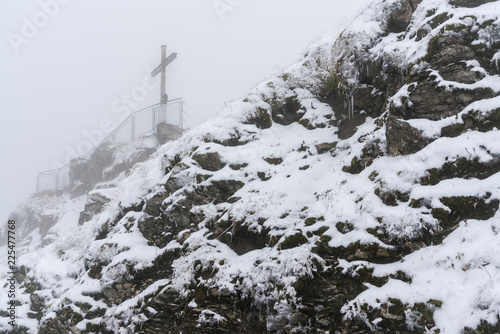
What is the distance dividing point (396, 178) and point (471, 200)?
132 centimetres

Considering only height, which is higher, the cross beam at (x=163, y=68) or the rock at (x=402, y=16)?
the cross beam at (x=163, y=68)

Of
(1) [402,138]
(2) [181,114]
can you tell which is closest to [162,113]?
(2) [181,114]

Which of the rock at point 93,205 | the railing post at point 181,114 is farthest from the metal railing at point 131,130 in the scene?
the rock at point 93,205

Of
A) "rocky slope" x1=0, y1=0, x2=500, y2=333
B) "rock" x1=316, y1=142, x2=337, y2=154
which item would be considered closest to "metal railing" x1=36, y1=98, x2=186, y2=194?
"rocky slope" x1=0, y1=0, x2=500, y2=333

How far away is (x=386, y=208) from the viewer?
5922 mm

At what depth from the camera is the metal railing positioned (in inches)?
942

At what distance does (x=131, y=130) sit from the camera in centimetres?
2627

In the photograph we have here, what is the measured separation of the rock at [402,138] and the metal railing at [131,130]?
19119 millimetres

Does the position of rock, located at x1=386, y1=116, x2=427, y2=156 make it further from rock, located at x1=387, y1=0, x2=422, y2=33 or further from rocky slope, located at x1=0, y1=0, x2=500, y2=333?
rock, located at x1=387, y1=0, x2=422, y2=33

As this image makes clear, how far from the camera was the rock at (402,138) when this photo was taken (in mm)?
6660

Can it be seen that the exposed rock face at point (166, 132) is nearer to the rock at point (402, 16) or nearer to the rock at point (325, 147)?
the rock at point (325, 147)

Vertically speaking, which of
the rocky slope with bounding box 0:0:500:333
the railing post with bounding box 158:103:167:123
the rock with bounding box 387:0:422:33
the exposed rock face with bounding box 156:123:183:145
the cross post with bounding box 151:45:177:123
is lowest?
the rocky slope with bounding box 0:0:500:333

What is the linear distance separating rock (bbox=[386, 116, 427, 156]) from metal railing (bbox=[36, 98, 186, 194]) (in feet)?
62.7

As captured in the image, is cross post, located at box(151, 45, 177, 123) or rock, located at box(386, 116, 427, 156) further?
cross post, located at box(151, 45, 177, 123)
